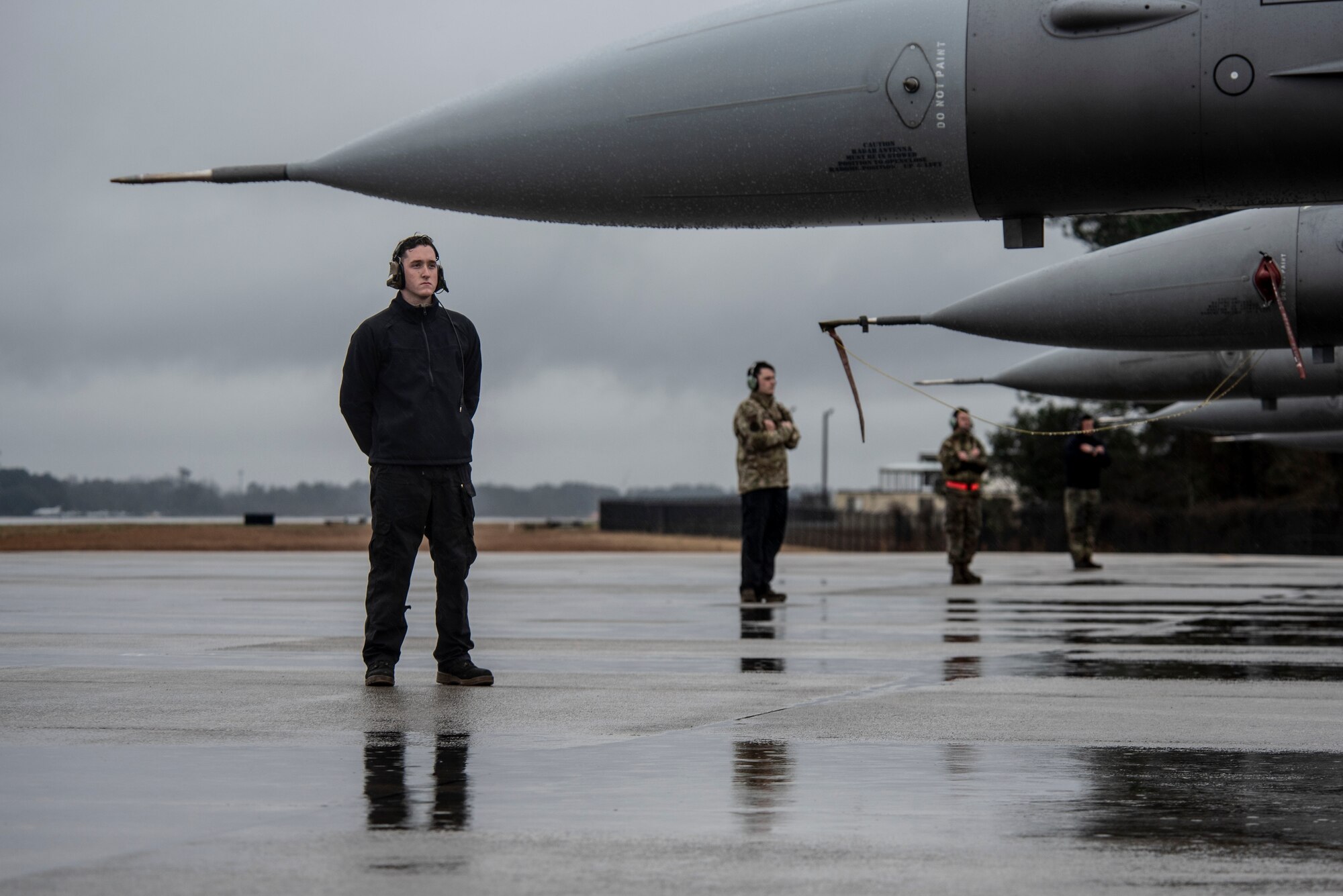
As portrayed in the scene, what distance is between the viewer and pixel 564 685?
6.83 meters

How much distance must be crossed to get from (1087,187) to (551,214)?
7.89 feet

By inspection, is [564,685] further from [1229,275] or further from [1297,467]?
[1297,467]

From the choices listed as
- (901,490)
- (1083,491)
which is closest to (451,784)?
(1083,491)

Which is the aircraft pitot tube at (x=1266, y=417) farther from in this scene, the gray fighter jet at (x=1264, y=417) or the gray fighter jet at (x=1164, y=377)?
the gray fighter jet at (x=1164, y=377)

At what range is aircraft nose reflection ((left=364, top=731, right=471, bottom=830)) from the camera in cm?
375

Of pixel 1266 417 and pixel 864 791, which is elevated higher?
pixel 1266 417

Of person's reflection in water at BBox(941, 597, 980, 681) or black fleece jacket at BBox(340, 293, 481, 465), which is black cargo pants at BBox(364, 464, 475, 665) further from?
person's reflection in water at BBox(941, 597, 980, 681)

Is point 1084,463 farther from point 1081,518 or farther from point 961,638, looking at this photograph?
point 961,638

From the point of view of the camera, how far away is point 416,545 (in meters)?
7.12

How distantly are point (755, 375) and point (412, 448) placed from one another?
274 inches

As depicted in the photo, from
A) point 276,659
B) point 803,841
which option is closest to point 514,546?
point 276,659

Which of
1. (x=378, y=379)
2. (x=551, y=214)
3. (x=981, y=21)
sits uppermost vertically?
(x=981, y=21)

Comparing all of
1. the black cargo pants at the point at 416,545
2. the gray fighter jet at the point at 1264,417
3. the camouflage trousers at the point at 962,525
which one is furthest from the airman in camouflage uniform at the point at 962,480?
the black cargo pants at the point at 416,545

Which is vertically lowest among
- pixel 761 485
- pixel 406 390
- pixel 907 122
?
pixel 761 485
